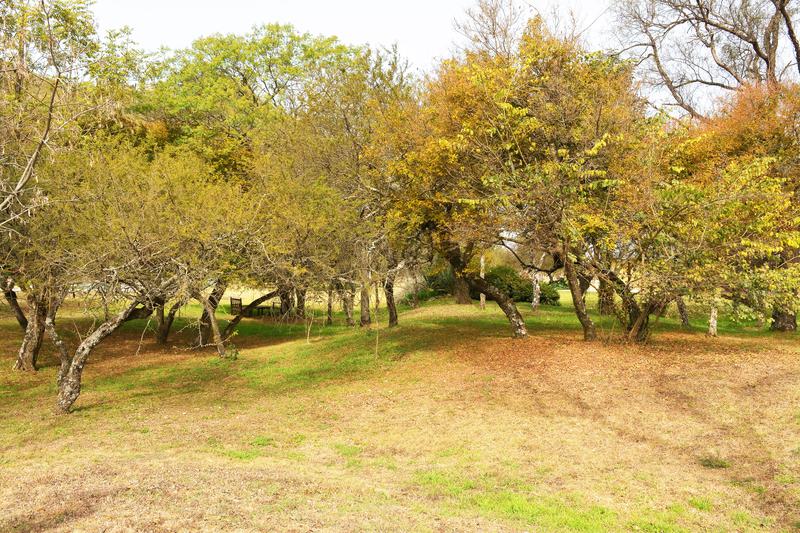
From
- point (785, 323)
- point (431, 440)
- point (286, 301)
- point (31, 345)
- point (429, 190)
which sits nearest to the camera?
point (431, 440)

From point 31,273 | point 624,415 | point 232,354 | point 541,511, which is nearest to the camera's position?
point 541,511

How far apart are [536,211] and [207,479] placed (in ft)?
40.5

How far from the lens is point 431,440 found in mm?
12484

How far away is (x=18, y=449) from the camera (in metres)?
12.0

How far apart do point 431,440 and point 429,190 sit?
9.45 metres

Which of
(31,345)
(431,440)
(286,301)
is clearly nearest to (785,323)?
(431,440)

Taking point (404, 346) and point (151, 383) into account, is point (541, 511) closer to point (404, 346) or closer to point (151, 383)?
Result: point (404, 346)

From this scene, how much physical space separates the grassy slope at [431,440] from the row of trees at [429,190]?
91.4 inches

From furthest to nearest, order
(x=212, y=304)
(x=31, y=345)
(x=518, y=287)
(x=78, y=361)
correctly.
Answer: (x=518, y=287), (x=212, y=304), (x=31, y=345), (x=78, y=361)

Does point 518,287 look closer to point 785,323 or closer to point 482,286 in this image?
point 785,323

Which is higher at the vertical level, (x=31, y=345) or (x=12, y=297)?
(x=12, y=297)

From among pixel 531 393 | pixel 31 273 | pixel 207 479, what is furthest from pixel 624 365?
pixel 31 273

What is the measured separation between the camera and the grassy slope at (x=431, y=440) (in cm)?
784

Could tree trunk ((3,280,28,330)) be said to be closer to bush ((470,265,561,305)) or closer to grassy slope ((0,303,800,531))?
grassy slope ((0,303,800,531))
